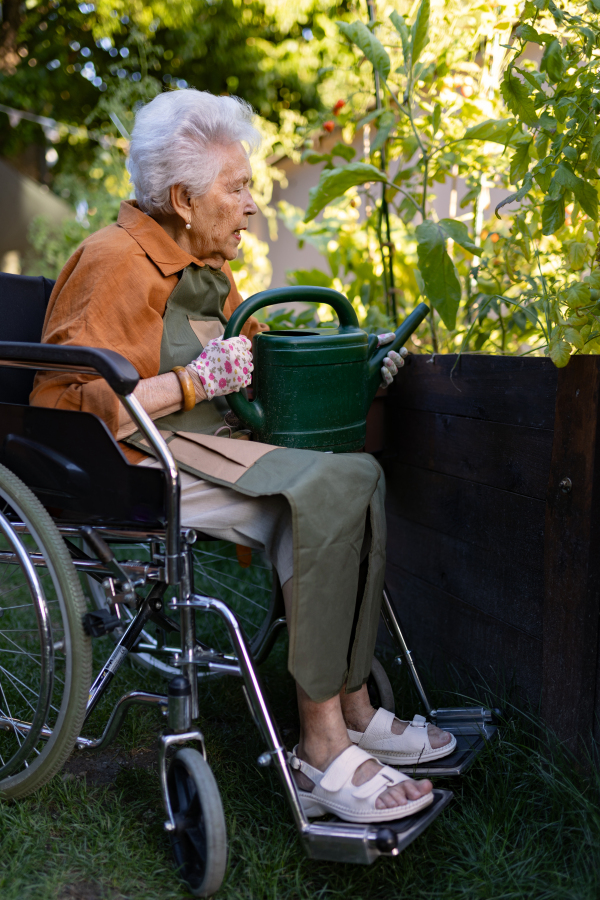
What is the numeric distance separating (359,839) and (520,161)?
127 cm

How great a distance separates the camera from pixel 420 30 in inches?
72.7

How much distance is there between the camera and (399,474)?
206cm

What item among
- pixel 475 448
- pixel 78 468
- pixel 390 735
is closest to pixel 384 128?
pixel 475 448

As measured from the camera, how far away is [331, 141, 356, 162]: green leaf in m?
2.21

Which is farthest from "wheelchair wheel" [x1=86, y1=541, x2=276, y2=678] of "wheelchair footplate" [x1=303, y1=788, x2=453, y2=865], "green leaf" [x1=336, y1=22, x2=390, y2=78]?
"green leaf" [x1=336, y1=22, x2=390, y2=78]

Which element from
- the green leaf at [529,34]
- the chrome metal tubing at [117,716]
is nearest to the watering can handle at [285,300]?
the green leaf at [529,34]

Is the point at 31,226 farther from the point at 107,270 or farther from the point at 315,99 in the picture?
the point at 107,270

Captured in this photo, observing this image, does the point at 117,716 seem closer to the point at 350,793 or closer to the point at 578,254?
the point at 350,793

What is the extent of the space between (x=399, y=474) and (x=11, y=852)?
125cm

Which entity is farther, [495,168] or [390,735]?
[495,168]

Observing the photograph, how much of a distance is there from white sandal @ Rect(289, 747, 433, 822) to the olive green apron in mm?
A: 134

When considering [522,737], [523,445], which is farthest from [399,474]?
[522,737]

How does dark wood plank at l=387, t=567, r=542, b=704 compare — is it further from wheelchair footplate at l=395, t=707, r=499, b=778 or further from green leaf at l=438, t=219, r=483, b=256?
green leaf at l=438, t=219, r=483, b=256

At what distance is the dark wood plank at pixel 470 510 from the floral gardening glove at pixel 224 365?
2.04 feet
